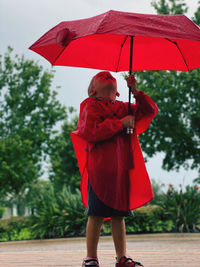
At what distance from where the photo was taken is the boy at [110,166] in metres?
3.50

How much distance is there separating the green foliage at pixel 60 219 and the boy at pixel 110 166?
7416mm

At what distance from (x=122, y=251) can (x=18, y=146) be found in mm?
17963

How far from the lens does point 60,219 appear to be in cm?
1110

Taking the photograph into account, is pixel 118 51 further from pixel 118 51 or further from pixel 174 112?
pixel 174 112

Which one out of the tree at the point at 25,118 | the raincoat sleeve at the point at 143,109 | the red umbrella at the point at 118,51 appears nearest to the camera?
the raincoat sleeve at the point at 143,109

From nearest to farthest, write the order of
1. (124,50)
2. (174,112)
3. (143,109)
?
1. (143,109)
2. (124,50)
3. (174,112)

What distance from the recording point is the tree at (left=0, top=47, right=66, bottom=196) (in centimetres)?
2138

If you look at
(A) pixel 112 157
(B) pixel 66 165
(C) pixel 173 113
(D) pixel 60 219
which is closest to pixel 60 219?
(D) pixel 60 219

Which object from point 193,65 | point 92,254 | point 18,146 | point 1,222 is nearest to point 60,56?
point 193,65

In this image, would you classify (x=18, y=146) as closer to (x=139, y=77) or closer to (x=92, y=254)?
(x=139, y=77)

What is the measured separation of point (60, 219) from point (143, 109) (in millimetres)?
7852

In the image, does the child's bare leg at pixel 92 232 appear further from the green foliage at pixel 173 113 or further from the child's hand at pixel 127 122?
the green foliage at pixel 173 113

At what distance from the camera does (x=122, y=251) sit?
3.62 meters

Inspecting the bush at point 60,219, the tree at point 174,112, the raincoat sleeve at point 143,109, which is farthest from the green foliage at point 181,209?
the tree at point 174,112
